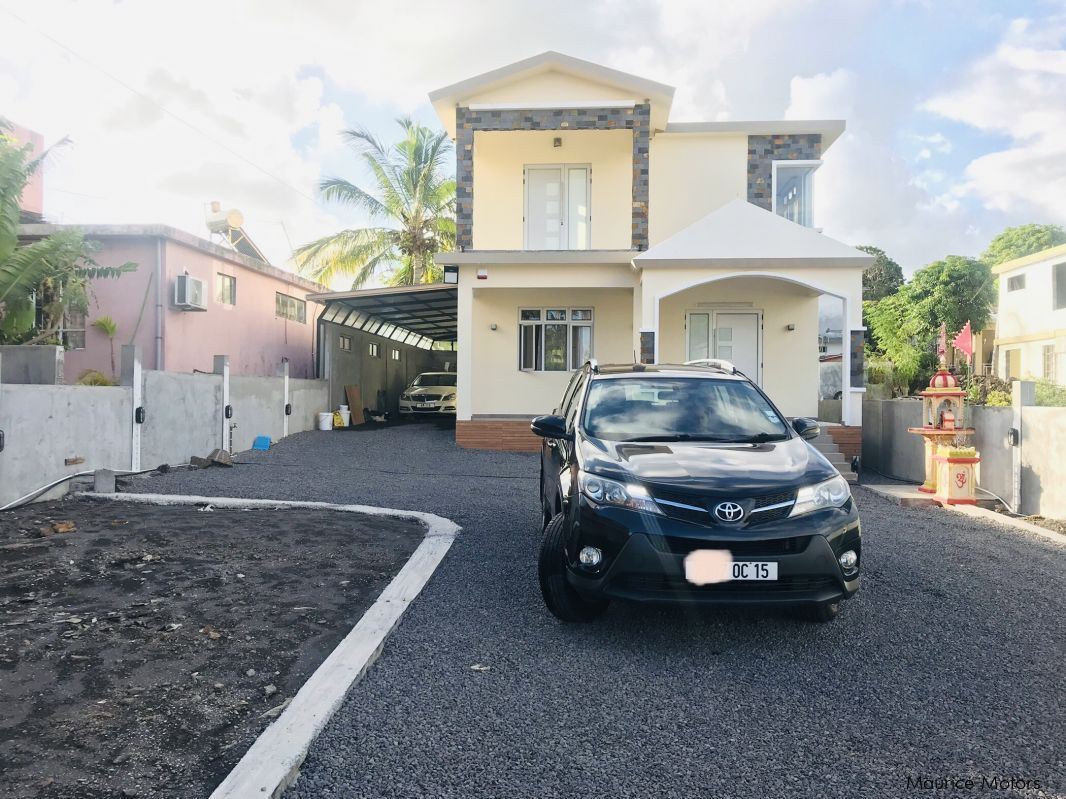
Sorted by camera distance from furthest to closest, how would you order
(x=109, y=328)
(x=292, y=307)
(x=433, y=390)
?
(x=433, y=390) < (x=292, y=307) < (x=109, y=328)

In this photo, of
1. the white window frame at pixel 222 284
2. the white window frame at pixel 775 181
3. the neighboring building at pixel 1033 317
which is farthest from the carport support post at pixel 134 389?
the neighboring building at pixel 1033 317

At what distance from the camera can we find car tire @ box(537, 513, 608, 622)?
13.5 ft

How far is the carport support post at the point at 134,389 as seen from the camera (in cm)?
937

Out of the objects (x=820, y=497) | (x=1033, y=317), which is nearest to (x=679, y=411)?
(x=820, y=497)

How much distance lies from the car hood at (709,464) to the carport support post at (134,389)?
7440 millimetres

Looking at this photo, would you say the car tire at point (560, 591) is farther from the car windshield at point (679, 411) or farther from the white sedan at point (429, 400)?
the white sedan at point (429, 400)

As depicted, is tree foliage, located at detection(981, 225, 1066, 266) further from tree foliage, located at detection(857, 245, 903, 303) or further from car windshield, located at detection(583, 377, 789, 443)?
car windshield, located at detection(583, 377, 789, 443)

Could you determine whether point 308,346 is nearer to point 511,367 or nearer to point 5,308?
point 511,367

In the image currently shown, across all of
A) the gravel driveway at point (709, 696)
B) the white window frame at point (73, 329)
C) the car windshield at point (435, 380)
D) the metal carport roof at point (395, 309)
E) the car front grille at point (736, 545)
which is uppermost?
the metal carport roof at point (395, 309)

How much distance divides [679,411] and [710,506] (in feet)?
4.61

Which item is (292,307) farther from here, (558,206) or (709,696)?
(709,696)

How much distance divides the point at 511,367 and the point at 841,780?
13166 millimetres

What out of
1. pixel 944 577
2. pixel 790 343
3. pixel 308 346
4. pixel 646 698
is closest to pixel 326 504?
pixel 646 698

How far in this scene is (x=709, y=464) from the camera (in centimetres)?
411
